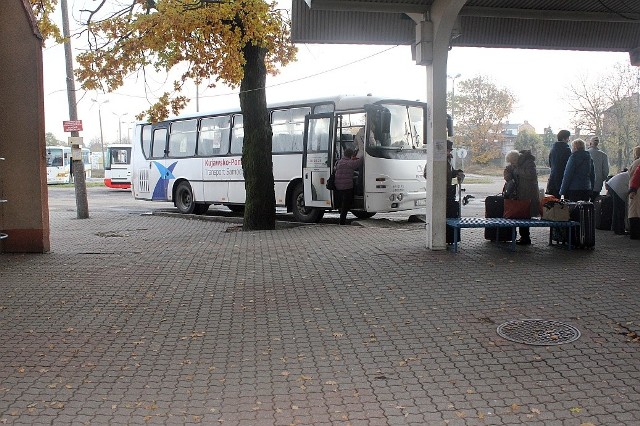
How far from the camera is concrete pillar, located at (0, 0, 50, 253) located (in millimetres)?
11227

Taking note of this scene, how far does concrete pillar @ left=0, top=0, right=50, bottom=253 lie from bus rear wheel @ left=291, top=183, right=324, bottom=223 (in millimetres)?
8065

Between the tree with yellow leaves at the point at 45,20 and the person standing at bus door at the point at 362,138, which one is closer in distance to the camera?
the tree with yellow leaves at the point at 45,20

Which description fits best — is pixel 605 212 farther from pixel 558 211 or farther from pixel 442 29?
pixel 442 29

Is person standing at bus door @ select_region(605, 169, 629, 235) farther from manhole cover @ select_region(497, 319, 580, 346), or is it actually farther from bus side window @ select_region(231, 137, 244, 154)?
bus side window @ select_region(231, 137, 244, 154)

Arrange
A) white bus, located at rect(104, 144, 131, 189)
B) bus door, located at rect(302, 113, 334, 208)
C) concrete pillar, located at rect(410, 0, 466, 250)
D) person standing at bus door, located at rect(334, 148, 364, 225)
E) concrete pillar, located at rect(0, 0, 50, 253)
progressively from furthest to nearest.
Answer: white bus, located at rect(104, 144, 131, 189) → bus door, located at rect(302, 113, 334, 208) → person standing at bus door, located at rect(334, 148, 364, 225) → concrete pillar, located at rect(0, 0, 50, 253) → concrete pillar, located at rect(410, 0, 466, 250)

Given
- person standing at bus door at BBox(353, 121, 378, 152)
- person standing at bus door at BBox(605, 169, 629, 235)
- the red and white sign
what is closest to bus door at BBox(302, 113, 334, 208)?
person standing at bus door at BBox(353, 121, 378, 152)

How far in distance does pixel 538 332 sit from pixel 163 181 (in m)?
19.7

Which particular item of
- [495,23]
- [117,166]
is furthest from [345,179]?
[117,166]

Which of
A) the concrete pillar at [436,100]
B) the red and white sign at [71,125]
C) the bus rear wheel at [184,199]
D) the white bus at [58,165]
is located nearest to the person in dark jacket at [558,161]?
the concrete pillar at [436,100]

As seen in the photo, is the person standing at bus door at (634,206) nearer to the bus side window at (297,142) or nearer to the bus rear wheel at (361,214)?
the bus rear wheel at (361,214)

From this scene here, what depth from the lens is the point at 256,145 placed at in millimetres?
16062

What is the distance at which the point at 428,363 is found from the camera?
5.52 meters

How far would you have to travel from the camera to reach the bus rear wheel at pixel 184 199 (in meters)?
23.2

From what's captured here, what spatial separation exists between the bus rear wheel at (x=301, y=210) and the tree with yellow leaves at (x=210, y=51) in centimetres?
220
